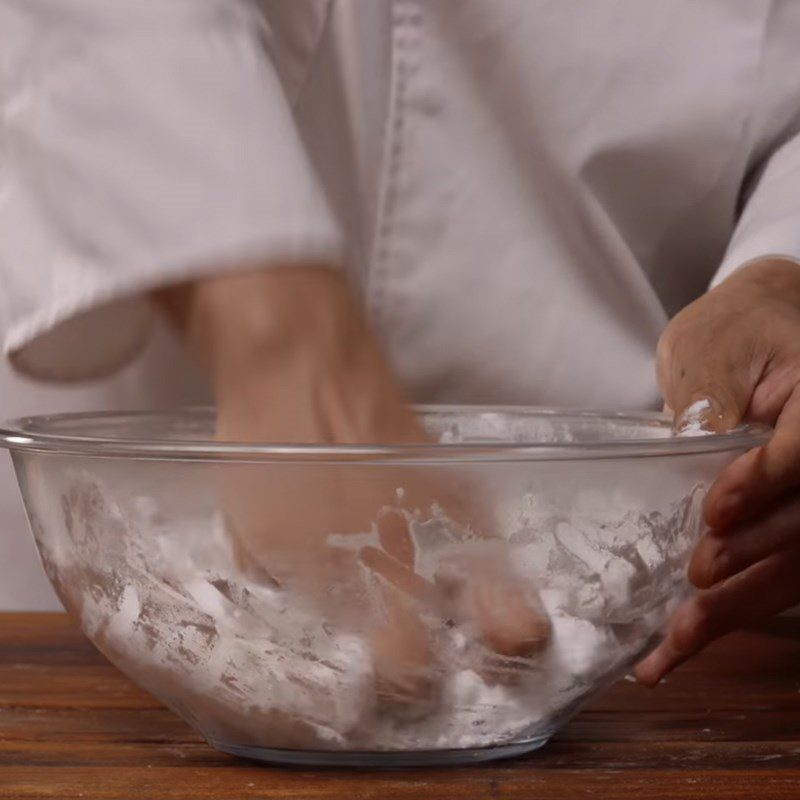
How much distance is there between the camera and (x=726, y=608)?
68 cm

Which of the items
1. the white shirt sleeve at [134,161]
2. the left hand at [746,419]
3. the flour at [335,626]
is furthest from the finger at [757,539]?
the white shirt sleeve at [134,161]

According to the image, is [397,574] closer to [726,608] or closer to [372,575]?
[372,575]

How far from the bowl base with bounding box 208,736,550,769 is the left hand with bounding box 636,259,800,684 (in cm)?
9

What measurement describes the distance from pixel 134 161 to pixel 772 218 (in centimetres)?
46

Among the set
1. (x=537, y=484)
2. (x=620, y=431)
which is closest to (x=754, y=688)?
(x=620, y=431)

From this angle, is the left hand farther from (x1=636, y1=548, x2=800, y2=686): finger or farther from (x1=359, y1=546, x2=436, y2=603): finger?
(x1=359, y1=546, x2=436, y2=603): finger

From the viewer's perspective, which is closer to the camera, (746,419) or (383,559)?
(383,559)

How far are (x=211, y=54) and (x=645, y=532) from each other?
0.92 ft

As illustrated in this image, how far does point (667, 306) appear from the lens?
100cm

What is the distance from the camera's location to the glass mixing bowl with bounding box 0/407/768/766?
0.44m

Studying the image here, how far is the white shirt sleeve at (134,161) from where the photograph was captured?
0.56m

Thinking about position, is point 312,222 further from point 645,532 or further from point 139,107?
point 645,532

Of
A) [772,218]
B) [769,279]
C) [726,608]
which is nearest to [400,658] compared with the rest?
[726,608]

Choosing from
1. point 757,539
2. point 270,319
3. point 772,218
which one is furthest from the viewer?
point 772,218
